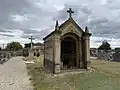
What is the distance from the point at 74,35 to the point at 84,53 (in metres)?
1.91

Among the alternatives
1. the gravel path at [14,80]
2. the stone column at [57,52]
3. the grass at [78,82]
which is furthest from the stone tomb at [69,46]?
the gravel path at [14,80]

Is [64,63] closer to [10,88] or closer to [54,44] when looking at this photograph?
[54,44]

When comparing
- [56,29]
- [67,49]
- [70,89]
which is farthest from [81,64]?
[70,89]

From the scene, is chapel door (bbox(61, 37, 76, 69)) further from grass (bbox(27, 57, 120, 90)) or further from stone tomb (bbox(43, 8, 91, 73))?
grass (bbox(27, 57, 120, 90))

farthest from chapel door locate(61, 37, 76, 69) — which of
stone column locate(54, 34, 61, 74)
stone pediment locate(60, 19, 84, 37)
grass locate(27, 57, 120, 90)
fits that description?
grass locate(27, 57, 120, 90)

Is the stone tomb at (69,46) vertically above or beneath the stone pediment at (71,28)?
beneath

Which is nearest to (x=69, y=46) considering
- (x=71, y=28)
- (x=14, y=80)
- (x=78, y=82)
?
(x=71, y=28)

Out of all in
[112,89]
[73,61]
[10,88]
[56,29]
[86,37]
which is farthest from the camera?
[73,61]

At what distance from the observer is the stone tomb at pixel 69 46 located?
16.4 metres

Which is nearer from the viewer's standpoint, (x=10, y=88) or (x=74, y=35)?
(x=10, y=88)

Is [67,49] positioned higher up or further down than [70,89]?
higher up

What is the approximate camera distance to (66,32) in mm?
17234

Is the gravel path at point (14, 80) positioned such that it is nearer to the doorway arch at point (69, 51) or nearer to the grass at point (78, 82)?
the grass at point (78, 82)

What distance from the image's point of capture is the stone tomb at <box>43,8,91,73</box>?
644 inches
